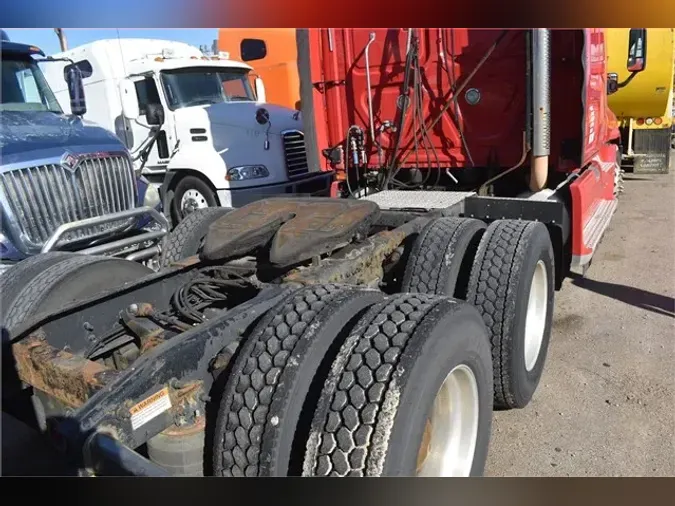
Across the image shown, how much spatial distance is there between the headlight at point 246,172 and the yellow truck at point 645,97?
4.71m

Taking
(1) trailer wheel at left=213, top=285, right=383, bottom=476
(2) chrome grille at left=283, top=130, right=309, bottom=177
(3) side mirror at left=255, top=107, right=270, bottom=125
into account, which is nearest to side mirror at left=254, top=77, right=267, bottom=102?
(3) side mirror at left=255, top=107, right=270, bottom=125

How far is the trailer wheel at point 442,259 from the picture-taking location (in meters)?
3.43

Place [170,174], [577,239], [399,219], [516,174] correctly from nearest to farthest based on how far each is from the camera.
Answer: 1. [399,219]
2. [577,239]
3. [516,174]
4. [170,174]

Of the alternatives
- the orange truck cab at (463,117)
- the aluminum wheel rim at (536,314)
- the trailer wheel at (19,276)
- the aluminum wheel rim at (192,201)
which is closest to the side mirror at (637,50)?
the orange truck cab at (463,117)

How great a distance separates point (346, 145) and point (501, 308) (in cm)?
319

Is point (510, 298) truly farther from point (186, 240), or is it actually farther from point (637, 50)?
point (637, 50)

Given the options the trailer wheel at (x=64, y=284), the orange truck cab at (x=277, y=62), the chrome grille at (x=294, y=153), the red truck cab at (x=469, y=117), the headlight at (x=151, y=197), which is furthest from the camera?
the orange truck cab at (x=277, y=62)

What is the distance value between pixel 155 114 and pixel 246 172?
5.65ft

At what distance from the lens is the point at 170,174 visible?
8570 millimetres

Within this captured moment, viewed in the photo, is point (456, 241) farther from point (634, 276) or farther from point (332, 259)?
point (634, 276)

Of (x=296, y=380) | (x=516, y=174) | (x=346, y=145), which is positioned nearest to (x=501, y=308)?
(x=296, y=380)

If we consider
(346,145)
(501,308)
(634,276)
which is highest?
(346,145)

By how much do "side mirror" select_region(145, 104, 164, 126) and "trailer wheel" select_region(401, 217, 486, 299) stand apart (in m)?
6.06

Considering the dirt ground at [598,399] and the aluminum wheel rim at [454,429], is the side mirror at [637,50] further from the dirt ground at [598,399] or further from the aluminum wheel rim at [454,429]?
the aluminum wheel rim at [454,429]
